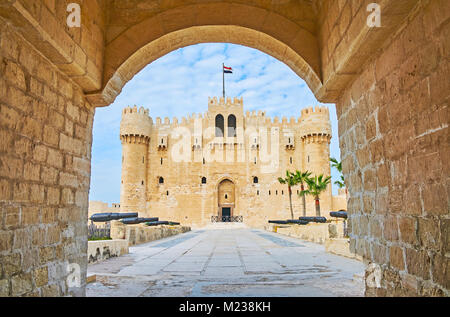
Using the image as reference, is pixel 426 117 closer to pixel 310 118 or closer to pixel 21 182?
pixel 21 182

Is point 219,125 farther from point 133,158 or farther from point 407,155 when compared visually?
point 407,155

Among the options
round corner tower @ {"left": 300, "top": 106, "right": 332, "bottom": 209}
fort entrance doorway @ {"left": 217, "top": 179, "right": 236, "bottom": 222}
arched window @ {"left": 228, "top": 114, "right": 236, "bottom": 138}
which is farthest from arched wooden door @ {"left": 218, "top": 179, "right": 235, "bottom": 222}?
round corner tower @ {"left": 300, "top": 106, "right": 332, "bottom": 209}

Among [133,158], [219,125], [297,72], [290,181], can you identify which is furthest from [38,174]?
[219,125]

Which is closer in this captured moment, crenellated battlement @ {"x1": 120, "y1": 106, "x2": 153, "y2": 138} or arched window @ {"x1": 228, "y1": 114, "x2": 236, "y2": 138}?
crenellated battlement @ {"x1": 120, "y1": 106, "x2": 153, "y2": 138}

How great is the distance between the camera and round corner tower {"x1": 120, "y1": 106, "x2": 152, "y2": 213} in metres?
29.0

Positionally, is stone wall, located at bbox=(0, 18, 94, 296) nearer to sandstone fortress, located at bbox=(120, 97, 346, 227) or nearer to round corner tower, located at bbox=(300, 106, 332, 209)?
sandstone fortress, located at bbox=(120, 97, 346, 227)

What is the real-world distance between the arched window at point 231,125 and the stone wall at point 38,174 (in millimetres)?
26784

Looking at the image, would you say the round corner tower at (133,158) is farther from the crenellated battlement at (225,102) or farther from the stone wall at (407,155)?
the stone wall at (407,155)

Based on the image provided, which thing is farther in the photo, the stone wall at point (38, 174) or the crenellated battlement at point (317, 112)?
the crenellated battlement at point (317, 112)

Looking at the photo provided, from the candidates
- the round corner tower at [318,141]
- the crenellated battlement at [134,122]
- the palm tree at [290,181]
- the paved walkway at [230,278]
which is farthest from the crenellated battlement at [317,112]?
the paved walkway at [230,278]

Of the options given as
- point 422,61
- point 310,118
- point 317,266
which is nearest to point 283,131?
point 310,118

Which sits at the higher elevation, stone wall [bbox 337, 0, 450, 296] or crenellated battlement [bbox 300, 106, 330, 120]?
crenellated battlement [bbox 300, 106, 330, 120]

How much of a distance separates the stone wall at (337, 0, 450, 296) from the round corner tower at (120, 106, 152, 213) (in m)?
27.8

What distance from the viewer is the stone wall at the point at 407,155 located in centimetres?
190
